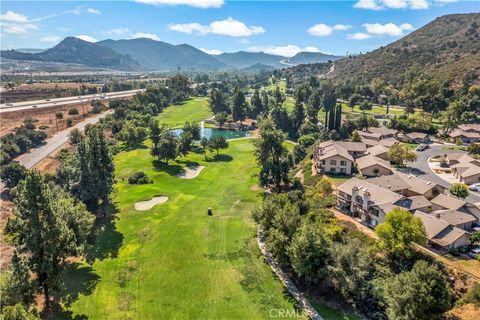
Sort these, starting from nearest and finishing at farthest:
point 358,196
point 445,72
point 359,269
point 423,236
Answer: point 359,269 < point 423,236 < point 358,196 < point 445,72

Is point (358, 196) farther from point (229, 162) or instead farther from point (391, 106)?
point (391, 106)

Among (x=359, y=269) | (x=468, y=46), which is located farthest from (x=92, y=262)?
(x=468, y=46)

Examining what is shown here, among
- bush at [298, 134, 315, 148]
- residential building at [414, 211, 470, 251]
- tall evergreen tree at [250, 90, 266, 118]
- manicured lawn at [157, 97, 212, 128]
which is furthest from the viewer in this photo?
tall evergreen tree at [250, 90, 266, 118]

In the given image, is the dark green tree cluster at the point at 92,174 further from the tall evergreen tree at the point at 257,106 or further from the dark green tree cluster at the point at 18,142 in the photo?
Answer: the tall evergreen tree at the point at 257,106

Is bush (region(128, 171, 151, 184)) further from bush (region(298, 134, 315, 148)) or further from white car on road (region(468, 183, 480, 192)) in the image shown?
white car on road (region(468, 183, 480, 192))

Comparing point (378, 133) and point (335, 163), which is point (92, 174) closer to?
point (335, 163)

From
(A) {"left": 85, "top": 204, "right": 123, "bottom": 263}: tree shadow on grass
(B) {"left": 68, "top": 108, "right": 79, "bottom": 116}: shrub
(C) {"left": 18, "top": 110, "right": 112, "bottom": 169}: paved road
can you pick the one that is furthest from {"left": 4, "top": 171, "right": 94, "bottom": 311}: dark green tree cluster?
Answer: (B) {"left": 68, "top": 108, "right": 79, "bottom": 116}: shrub

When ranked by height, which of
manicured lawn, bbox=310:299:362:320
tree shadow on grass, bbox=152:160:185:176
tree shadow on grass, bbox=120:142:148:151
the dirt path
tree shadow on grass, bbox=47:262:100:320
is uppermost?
tree shadow on grass, bbox=120:142:148:151

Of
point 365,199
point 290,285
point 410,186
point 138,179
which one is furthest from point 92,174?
point 410,186
